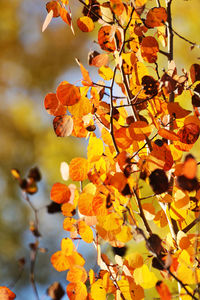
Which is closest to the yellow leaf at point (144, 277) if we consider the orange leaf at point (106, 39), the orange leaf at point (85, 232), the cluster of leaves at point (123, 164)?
the cluster of leaves at point (123, 164)

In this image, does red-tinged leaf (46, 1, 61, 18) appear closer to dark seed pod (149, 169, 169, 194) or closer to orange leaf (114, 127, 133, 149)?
orange leaf (114, 127, 133, 149)

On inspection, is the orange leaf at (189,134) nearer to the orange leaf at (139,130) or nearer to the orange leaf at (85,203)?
the orange leaf at (139,130)

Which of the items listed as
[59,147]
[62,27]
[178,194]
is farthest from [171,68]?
[62,27]

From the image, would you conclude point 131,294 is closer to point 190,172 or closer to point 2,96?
point 190,172

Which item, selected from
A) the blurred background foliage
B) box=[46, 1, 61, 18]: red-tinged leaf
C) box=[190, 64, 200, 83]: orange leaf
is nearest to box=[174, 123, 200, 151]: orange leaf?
box=[190, 64, 200, 83]: orange leaf

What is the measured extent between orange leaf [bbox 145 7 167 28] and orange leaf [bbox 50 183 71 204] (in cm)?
36

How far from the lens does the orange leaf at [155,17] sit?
2.13 feet

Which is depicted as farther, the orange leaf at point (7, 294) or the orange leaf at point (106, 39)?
the orange leaf at point (106, 39)

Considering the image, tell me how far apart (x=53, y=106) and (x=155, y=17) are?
0.86 feet

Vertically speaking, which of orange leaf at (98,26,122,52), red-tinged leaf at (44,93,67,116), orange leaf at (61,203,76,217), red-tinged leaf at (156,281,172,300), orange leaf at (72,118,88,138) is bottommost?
red-tinged leaf at (156,281,172,300)

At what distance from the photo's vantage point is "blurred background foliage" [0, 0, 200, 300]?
9.68 feet

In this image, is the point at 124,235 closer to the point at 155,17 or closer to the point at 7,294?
the point at 7,294

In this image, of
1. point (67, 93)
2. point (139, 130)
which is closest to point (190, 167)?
point (139, 130)

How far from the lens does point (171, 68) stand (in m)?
0.63
